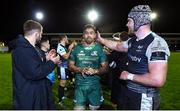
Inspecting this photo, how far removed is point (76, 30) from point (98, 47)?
52.4 metres

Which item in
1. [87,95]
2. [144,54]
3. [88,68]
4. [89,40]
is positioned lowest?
[87,95]

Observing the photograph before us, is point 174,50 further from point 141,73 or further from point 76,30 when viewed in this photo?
point 141,73

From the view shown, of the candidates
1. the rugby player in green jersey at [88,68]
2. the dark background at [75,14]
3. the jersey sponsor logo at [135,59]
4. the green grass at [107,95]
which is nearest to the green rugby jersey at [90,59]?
the rugby player in green jersey at [88,68]

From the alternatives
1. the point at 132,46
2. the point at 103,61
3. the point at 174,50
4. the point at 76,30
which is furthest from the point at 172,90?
the point at 76,30

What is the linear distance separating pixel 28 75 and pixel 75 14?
183 ft

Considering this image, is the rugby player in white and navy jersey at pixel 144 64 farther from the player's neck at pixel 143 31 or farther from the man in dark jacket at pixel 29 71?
the man in dark jacket at pixel 29 71

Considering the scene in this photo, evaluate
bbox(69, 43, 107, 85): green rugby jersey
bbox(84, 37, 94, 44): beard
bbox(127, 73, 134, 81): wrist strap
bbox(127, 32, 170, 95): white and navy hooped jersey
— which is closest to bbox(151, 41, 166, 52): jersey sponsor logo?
bbox(127, 32, 170, 95): white and navy hooped jersey

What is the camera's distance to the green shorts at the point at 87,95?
7.48 metres

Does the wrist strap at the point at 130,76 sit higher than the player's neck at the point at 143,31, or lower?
lower

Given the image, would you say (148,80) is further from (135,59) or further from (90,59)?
(90,59)

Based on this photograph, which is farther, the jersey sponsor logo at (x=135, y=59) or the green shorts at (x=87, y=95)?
the green shorts at (x=87, y=95)

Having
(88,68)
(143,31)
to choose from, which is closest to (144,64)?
(143,31)

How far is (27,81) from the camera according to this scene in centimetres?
558

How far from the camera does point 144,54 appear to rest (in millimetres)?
4926
